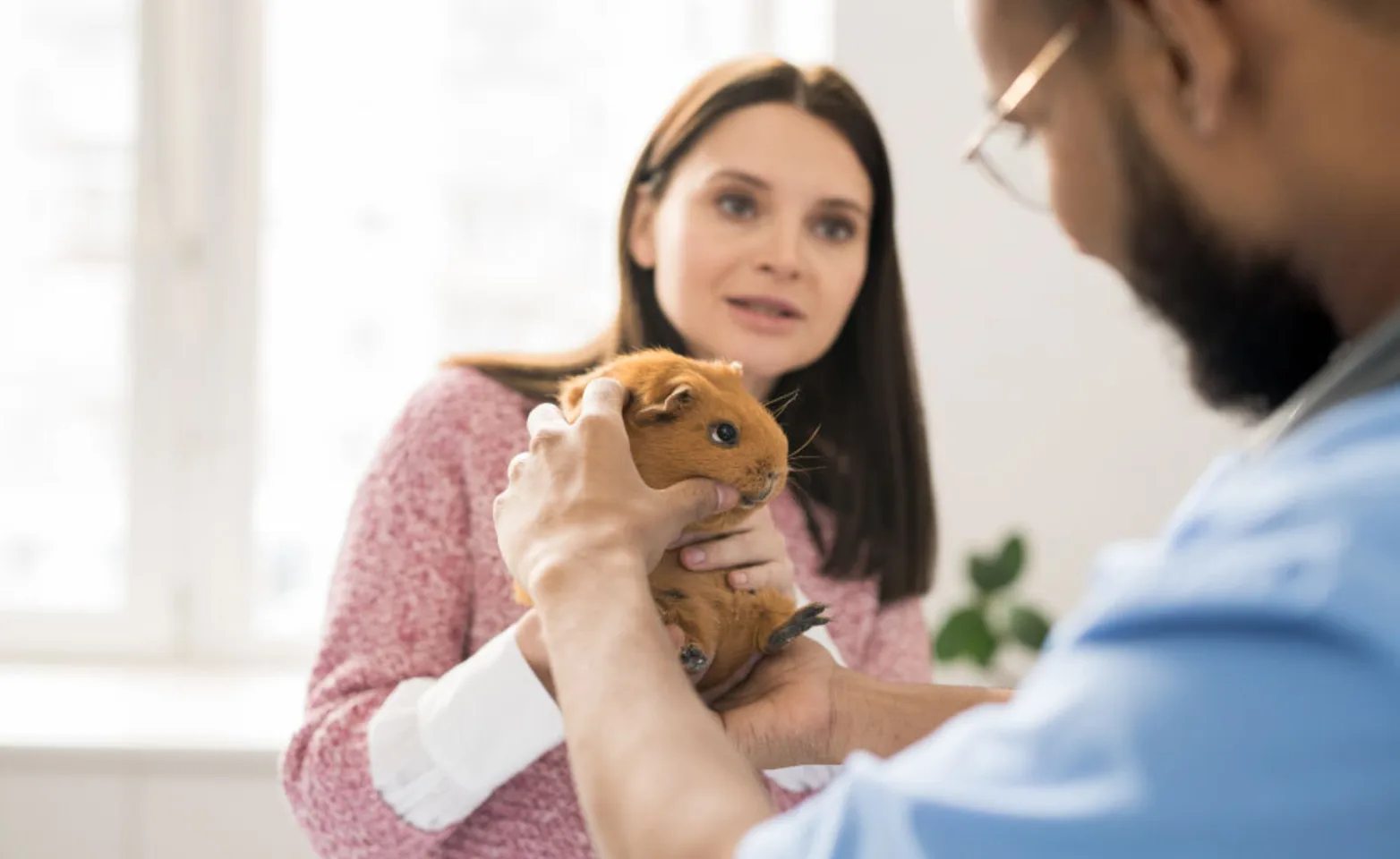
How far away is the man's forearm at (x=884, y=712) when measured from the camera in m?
0.93

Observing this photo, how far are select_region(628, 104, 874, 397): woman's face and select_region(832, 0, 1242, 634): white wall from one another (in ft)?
3.70

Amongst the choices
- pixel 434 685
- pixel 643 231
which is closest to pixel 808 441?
pixel 643 231

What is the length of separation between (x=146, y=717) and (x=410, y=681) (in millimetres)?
1286

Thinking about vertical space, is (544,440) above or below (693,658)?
above

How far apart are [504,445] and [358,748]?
287mm

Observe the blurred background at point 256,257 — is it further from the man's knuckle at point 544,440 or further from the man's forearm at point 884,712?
the man's knuckle at point 544,440

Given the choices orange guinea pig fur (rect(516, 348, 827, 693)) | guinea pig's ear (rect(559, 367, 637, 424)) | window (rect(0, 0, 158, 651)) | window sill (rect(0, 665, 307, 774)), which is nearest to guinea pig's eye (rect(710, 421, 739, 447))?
orange guinea pig fur (rect(516, 348, 827, 693))

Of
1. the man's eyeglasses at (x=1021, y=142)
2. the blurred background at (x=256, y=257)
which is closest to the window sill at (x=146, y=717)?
the blurred background at (x=256, y=257)

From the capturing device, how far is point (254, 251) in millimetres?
2609

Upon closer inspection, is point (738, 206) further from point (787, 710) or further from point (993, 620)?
point (993, 620)

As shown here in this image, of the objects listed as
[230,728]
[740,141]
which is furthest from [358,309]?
[740,141]

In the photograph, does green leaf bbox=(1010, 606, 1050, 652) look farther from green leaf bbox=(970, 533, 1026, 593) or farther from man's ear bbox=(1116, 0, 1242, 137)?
man's ear bbox=(1116, 0, 1242, 137)

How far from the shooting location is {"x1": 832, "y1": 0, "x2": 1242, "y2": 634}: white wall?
7.82 feet

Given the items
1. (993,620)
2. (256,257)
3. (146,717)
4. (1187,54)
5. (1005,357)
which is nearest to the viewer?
(1187,54)
